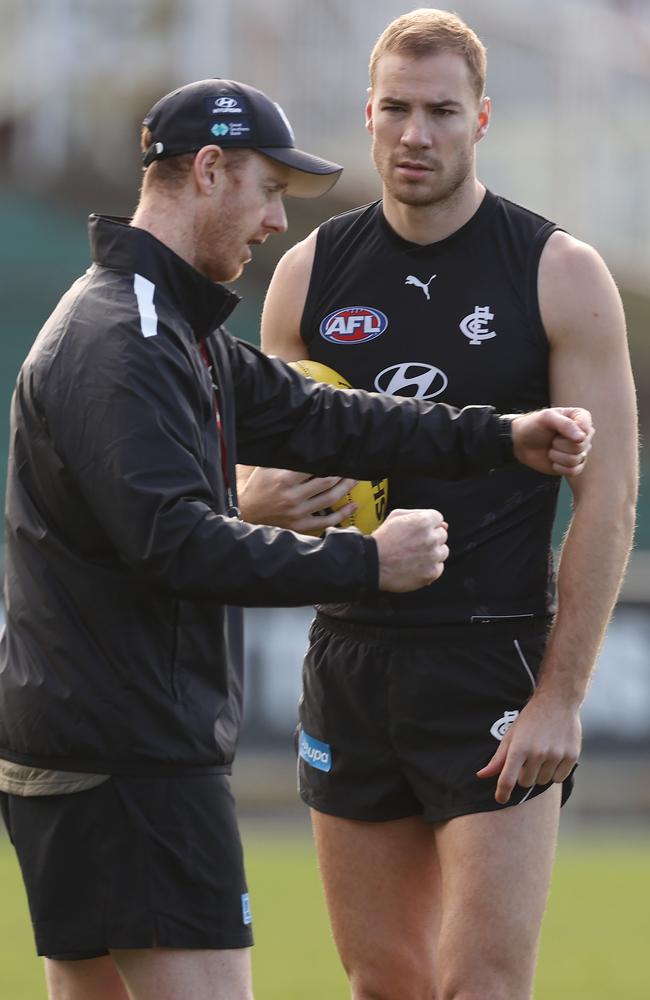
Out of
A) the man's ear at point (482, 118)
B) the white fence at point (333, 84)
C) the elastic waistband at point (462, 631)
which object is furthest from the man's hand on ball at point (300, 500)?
the white fence at point (333, 84)

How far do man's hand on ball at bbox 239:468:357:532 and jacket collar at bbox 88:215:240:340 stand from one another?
690 millimetres

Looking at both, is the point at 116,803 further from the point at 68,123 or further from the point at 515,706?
the point at 68,123

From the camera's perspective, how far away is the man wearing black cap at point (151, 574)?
136 inches

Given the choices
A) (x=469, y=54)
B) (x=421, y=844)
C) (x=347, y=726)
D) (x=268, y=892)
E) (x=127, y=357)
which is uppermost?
(x=469, y=54)

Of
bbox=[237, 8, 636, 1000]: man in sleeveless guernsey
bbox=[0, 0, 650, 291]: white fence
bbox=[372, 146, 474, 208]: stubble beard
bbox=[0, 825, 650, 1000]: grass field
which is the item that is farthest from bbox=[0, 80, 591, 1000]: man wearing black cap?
bbox=[0, 0, 650, 291]: white fence

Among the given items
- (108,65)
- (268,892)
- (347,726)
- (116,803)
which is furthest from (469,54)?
(108,65)

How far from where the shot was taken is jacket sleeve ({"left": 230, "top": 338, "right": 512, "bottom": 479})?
402 cm

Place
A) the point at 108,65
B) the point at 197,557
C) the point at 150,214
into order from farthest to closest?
the point at 108,65 → the point at 150,214 → the point at 197,557

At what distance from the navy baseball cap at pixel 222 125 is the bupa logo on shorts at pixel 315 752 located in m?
1.52

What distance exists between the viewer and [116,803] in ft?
11.8

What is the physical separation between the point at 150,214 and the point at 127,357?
42 cm

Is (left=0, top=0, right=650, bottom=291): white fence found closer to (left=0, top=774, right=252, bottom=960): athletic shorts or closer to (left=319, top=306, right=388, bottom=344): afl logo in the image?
(left=319, top=306, right=388, bottom=344): afl logo

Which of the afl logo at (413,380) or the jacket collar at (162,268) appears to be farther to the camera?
the afl logo at (413,380)

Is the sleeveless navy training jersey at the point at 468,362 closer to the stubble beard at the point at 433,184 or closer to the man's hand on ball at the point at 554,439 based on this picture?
the stubble beard at the point at 433,184
